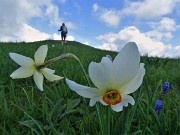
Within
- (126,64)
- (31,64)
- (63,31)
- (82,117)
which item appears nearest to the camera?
(126,64)

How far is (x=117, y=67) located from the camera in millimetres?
1057

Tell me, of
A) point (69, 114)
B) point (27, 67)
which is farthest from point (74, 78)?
point (27, 67)

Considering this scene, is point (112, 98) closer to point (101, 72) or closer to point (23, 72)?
point (101, 72)

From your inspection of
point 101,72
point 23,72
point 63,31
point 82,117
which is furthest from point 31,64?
point 63,31

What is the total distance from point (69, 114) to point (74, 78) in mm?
1397

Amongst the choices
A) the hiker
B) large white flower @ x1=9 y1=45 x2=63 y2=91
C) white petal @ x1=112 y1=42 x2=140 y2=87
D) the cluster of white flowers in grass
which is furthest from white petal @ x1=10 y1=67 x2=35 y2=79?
the hiker

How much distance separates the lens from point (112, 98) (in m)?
1.11

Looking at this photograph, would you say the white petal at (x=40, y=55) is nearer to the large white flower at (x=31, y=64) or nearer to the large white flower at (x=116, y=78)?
the large white flower at (x=31, y=64)

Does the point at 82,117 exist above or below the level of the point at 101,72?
below

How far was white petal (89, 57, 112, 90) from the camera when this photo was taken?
107cm

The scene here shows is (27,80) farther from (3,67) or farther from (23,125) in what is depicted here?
(23,125)

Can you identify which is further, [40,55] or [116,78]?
[40,55]

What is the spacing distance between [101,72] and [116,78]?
53 mm

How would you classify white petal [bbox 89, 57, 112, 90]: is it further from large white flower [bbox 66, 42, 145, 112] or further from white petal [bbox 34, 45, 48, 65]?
white petal [bbox 34, 45, 48, 65]
